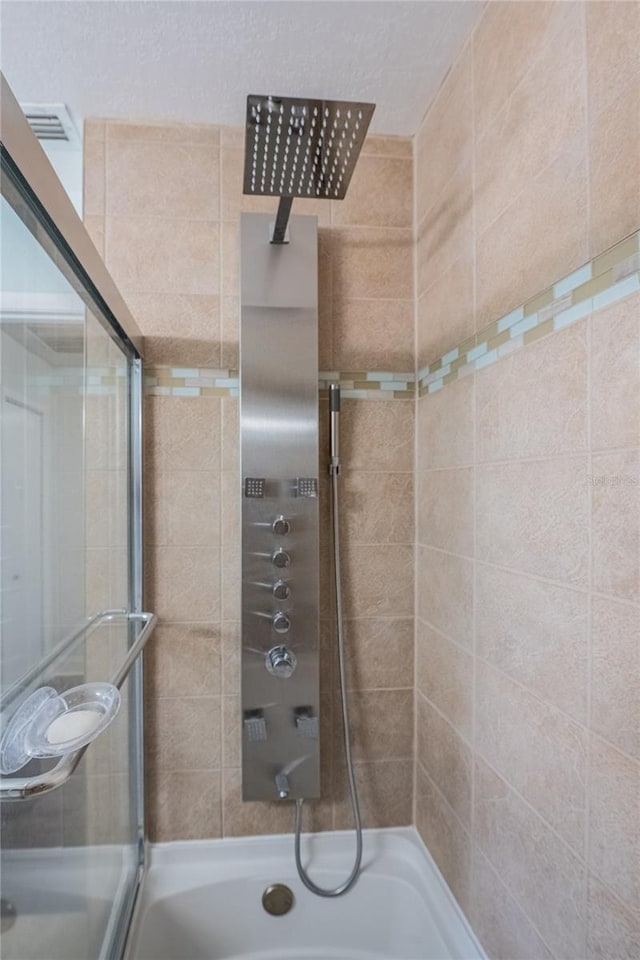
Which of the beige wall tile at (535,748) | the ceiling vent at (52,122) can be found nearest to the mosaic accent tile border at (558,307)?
the beige wall tile at (535,748)

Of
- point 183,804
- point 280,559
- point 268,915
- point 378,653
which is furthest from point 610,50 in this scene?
point 268,915

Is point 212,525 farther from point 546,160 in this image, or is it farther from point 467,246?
point 546,160

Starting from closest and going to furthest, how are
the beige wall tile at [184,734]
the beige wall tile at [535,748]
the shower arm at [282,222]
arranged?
the beige wall tile at [535,748] → the shower arm at [282,222] → the beige wall tile at [184,734]

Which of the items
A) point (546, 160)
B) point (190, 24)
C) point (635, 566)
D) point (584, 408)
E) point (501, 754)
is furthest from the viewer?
point (190, 24)

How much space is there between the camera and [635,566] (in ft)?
2.43

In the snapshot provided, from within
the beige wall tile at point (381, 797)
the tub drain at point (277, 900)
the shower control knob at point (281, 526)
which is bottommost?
the tub drain at point (277, 900)

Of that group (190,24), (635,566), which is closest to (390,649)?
(635,566)

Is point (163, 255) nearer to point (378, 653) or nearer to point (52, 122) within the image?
point (52, 122)

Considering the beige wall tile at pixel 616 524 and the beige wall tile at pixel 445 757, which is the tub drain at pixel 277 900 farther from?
the beige wall tile at pixel 616 524

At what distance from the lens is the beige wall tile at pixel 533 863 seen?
0.86 m

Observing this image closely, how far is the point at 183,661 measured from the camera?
1545 mm

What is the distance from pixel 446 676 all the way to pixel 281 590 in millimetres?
471

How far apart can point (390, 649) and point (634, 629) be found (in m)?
0.95

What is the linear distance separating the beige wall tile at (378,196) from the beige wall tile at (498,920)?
1637 mm
